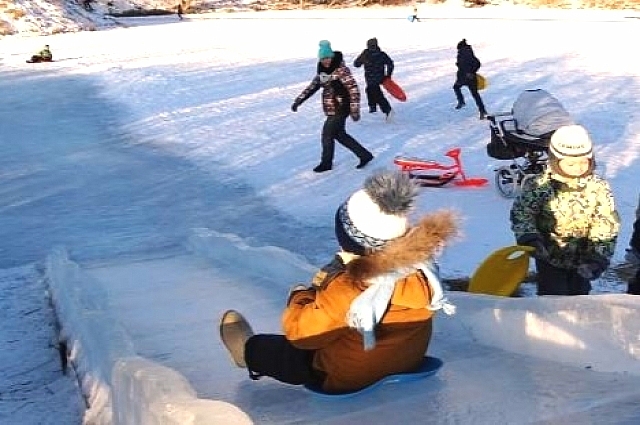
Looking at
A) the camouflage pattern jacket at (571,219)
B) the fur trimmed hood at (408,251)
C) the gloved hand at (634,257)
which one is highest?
the fur trimmed hood at (408,251)

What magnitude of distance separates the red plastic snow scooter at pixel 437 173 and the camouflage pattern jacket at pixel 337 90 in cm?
111

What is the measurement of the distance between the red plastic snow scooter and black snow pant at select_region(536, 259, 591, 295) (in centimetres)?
441

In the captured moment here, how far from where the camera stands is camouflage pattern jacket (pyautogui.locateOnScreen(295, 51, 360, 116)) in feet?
32.5

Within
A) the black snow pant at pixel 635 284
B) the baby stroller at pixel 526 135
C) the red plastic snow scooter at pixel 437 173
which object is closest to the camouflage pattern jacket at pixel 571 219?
the black snow pant at pixel 635 284

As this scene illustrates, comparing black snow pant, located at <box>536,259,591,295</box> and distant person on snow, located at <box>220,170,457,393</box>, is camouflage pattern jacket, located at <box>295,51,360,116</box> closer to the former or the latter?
black snow pant, located at <box>536,259,591,295</box>

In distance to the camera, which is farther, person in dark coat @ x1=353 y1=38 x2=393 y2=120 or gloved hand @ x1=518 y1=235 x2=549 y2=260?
person in dark coat @ x1=353 y1=38 x2=393 y2=120

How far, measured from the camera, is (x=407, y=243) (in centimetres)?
294

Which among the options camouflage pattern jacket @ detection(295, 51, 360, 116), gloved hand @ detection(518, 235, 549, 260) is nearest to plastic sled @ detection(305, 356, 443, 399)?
gloved hand @ detection(518, 235, 549, 260)

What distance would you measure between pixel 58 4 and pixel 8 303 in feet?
121

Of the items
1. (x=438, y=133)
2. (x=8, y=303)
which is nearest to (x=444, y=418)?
(x=8, y=303)

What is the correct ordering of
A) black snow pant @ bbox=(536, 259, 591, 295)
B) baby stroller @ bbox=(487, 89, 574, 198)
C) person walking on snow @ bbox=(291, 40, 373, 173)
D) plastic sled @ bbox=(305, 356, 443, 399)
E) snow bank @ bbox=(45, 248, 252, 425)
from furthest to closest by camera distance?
person walking on snow @ bbox=(291, 40, 373, 173), baby stroller @ bbox=(487, 89, 574, 198), black snow pant @ bbox=(536, 259, 591, 295), plastic sled @ bbox=(305, 356, 443, 399), snow bank @ bbox=(45, 248, 252, 425)

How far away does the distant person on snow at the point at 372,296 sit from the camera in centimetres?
295

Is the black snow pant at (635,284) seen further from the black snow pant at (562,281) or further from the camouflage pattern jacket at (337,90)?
the camouflage pattern jacket at (337,90)

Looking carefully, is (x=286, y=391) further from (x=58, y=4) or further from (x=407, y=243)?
(x=58, y=4)
